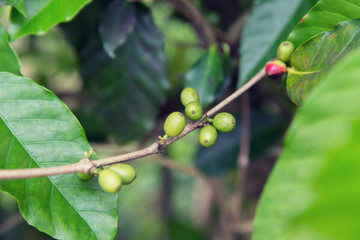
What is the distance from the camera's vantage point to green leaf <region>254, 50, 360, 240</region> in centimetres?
29

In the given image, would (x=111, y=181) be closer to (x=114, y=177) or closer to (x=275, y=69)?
(x=114, y=177)

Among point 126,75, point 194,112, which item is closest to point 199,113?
point 194,112

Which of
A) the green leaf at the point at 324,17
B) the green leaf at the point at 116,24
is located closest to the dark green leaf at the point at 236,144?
the green leaf at the point at 116,24

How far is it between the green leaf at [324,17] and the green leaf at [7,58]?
48 centimetres

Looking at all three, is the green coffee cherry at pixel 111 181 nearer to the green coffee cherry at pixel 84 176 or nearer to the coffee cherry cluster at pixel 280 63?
the green coffee cherry at pixel 84 176

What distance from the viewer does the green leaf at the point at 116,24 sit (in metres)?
0.90

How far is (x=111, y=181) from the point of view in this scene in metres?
0.47

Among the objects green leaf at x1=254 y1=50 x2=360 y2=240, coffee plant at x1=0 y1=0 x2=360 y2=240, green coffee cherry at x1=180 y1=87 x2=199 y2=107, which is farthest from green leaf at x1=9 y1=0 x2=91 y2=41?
green leaf at x1=254 y1=50 x2=360 y2=240

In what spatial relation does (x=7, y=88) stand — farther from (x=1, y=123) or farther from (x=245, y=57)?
(x=245, y=57)

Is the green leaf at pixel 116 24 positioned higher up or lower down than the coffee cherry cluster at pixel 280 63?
higher up

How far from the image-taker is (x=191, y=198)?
309 cm

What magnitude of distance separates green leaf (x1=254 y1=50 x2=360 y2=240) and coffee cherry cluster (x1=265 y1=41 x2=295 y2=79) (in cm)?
22

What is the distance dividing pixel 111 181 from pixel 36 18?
1.35 ft

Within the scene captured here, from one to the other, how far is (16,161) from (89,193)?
125 mm
